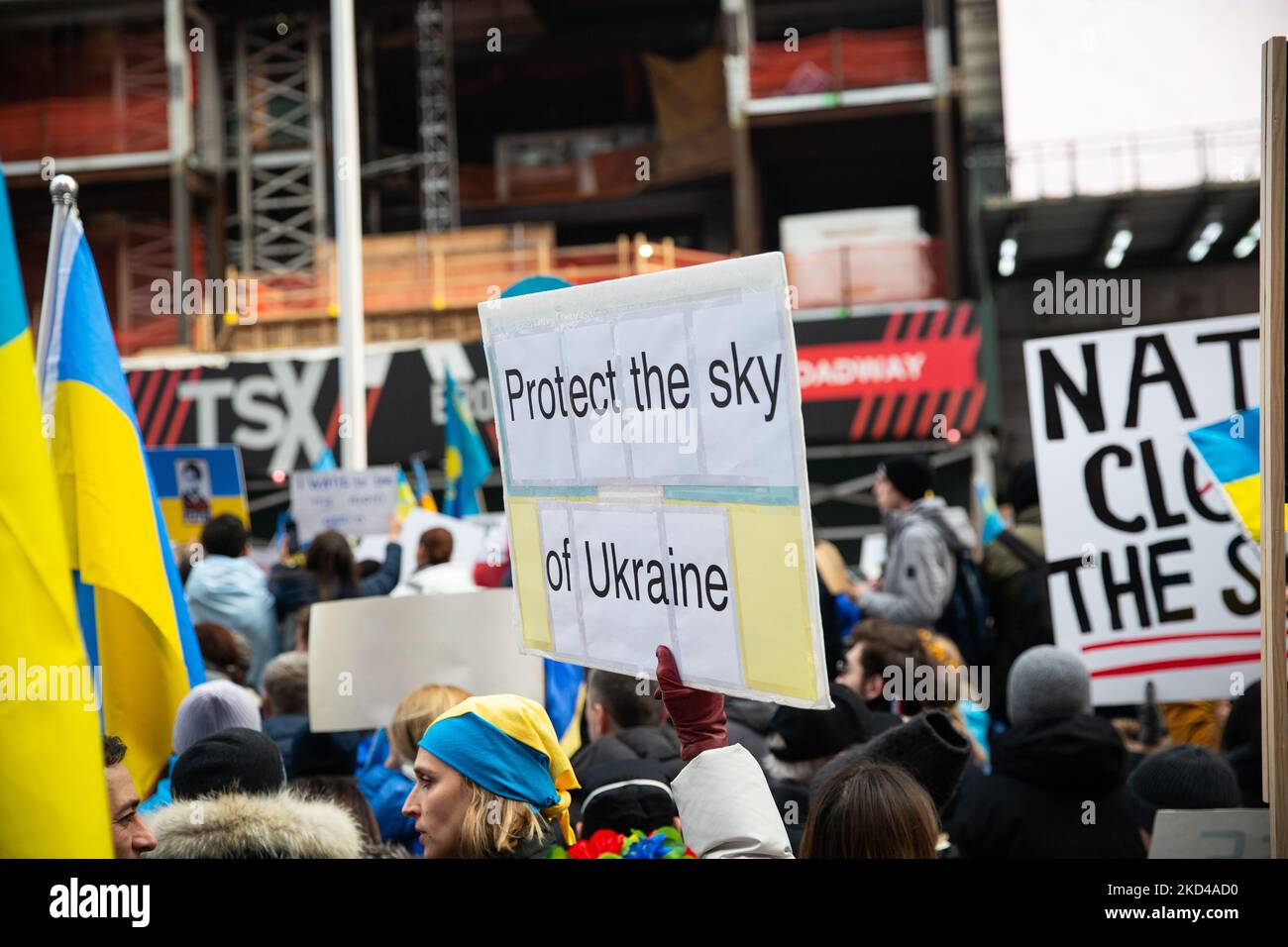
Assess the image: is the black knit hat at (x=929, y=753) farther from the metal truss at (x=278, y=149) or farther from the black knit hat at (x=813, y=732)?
the metal truss at (x=278, y=149)

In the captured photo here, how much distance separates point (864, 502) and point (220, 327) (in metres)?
9.49

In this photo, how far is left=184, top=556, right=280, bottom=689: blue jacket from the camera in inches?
239

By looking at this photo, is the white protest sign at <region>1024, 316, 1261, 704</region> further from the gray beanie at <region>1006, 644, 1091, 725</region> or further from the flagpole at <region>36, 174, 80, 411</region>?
the flagpole at <region>36, 174, 80, 411</region>

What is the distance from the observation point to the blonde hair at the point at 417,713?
144 inches

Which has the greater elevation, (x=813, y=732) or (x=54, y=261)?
(x=54, y=261)

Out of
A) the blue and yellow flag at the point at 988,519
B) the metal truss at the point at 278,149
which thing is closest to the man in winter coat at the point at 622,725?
the blue and yellow flag at the point at 988,519

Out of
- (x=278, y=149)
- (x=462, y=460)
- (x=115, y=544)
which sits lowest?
(x=115, y=544)

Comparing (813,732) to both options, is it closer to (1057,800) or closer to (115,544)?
(1057,800)

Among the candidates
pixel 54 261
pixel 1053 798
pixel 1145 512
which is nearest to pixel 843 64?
pixel 1145 512

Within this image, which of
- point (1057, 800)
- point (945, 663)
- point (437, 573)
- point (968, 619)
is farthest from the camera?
point (968, 619)

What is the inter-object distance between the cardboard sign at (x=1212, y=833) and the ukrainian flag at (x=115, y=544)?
7.72 ft

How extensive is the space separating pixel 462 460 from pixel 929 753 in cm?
718

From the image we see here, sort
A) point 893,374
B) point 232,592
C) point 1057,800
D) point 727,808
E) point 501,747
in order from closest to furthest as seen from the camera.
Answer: point 727,808
point 501,747
point 1057,800
point 232,592
point 893,374

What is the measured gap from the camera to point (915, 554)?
18.8 feet
